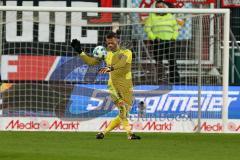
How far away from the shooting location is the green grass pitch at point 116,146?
13172 millimetres

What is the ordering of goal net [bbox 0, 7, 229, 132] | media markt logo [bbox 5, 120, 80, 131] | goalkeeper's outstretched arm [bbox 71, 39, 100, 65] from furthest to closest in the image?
goal net [bbox 0, 7, 229, 132] < media markt logo [bbox 5, 120, 80, 131] < goalkeeper's outstretched arm [bbox 71, 39, 100, 65]

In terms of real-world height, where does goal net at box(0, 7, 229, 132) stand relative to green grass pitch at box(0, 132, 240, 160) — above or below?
above

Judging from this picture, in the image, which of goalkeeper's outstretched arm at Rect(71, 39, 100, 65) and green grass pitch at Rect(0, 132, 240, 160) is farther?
goalkeeper's outstretched arm at Rect(71, 39, 100, 65)

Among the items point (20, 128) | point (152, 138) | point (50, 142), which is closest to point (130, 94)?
point (152, 138)

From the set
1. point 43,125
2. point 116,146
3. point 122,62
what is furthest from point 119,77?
point 43,125

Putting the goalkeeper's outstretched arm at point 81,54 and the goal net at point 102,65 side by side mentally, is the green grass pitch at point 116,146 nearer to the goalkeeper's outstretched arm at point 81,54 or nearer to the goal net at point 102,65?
the goalkeeper's outstretched arm at point 81,54

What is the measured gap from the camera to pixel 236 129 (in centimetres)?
2069

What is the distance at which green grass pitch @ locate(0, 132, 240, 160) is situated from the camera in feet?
43.2

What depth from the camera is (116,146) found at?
15.2 meters

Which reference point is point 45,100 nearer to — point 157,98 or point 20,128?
point 20,128

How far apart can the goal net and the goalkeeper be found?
116 inches

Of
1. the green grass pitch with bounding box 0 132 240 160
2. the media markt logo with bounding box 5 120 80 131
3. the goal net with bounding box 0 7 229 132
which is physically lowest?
the media markt logo with bounding box 5 120 80 131

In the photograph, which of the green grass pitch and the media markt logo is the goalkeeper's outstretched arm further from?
the media markt logo

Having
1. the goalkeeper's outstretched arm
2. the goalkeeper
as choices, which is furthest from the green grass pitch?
the goalkeeper's outstretched arm
